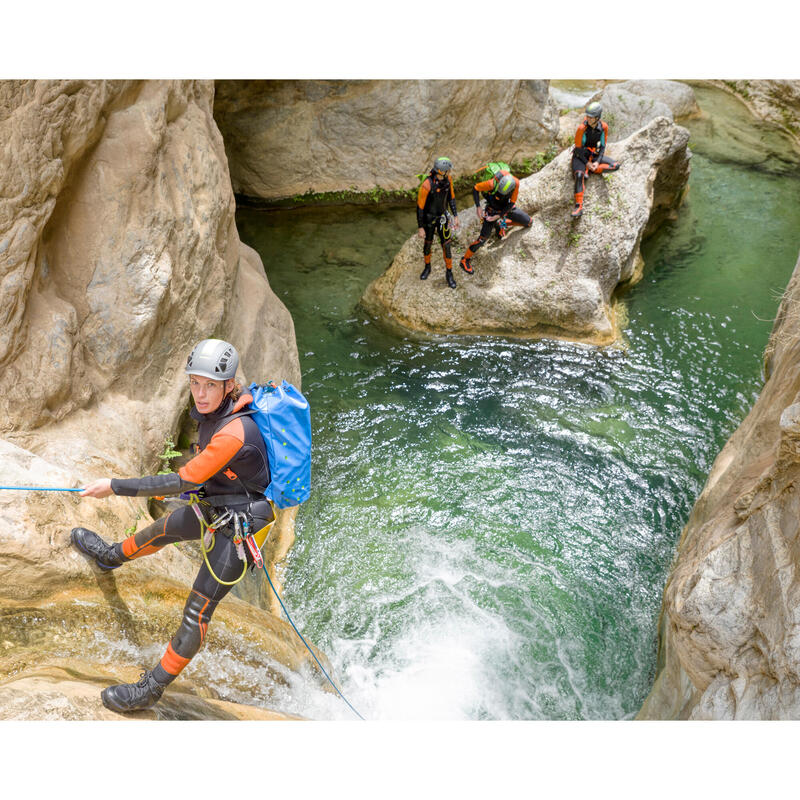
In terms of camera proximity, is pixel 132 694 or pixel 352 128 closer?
pixel 132 694

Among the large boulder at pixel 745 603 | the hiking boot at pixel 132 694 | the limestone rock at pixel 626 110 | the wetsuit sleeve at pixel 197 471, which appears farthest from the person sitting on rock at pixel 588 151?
the hiking boot at pixel 132 694

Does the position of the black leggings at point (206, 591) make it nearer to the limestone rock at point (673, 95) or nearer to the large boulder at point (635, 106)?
the large boulder at point (635, 106)

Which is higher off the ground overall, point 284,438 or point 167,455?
point 284,438

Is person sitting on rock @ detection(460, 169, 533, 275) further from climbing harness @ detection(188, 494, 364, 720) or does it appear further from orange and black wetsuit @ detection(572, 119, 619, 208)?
climbing harness @ detection(188, 494, 364, 720)

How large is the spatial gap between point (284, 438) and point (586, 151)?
299 inches

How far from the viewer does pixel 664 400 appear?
922 centimetres

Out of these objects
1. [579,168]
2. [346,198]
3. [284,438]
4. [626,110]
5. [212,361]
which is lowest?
[346,198]

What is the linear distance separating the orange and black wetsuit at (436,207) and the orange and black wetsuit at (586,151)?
1.80m

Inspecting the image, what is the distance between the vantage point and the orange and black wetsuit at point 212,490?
13.4ft

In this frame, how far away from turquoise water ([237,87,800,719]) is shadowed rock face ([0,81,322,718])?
1.06 meters

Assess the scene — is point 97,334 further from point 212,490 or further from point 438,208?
point 438,208

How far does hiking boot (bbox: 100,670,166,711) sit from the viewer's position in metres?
4.16

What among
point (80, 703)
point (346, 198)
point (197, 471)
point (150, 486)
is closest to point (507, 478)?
point (197, 471)

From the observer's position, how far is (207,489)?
14.6 feet
